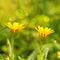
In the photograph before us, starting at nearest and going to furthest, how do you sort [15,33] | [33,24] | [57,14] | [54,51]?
[15,33] < [54,51] < [33,24] < [57,14]

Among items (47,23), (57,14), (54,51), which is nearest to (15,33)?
(54,51)

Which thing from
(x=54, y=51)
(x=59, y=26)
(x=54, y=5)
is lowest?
(x=54, y=51)

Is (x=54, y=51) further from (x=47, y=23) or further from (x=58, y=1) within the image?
(x=58, y=1)

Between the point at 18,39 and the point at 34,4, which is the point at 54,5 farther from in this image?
the point at 18,39

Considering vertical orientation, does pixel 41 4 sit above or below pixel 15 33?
above

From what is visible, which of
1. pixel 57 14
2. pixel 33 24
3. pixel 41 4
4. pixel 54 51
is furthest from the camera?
pixel 41 4

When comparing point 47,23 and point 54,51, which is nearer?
point 54,51
